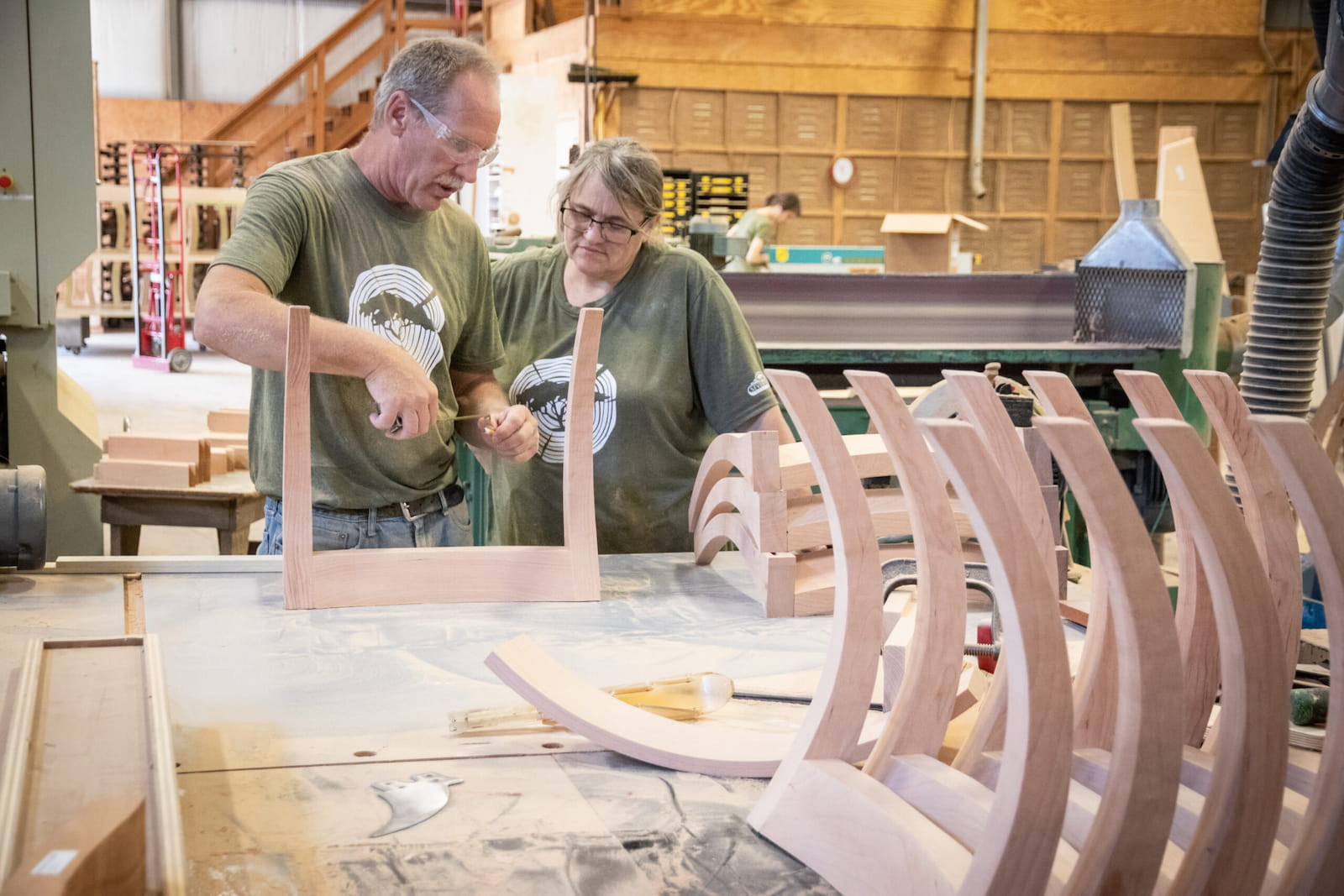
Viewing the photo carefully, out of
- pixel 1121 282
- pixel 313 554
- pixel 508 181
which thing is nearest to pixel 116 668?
pixel 313 554

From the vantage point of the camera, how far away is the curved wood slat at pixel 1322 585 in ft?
3.22

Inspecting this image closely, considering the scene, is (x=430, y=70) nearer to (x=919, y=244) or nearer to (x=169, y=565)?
(x=169, y=565)

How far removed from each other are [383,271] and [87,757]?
1.30 metres

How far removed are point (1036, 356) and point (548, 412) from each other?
6.83 feet

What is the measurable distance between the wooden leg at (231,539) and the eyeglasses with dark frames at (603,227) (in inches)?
A: 81.1

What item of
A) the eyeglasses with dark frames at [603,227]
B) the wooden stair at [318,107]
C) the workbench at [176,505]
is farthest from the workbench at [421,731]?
the wooden stair at [318,107]

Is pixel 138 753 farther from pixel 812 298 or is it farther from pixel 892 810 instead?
pixel 812 298

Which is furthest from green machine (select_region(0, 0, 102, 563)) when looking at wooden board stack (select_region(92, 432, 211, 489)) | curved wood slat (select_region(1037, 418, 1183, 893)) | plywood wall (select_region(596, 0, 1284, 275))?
plywood wall (select_region(596, 0, 1284, 275))

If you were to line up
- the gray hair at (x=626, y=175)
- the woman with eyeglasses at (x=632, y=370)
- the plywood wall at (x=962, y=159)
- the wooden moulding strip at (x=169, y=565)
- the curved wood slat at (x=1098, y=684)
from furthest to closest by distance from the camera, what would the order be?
the plywood wall at (x=962, y=159) → the woman with eyeglasses at (x=632, y=370) → the gray hair at (x=626, y=175) → the wooden moulding strip at (x=169, y=565) → the curved wood slat at (x=1098, y=684)

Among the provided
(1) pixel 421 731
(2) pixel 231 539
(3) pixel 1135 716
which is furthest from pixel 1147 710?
(2) pixel 231 539

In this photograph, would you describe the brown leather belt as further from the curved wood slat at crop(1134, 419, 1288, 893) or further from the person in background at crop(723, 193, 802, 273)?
the person in background at crop(723, 193, 802, 273)

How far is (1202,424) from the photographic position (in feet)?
14.0

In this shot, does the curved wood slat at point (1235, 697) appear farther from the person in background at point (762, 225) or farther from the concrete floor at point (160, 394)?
the person in background at point (762, 225)

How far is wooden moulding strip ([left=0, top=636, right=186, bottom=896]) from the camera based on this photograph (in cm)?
103
